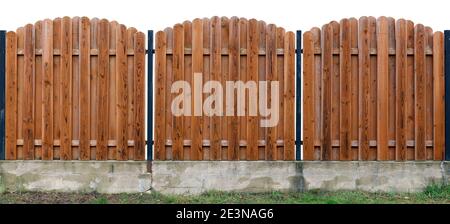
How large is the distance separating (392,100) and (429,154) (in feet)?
3.43

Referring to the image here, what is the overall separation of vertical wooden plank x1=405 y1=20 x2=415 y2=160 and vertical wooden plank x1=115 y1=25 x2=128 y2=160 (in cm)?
440

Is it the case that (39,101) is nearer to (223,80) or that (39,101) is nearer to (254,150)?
(223,80)

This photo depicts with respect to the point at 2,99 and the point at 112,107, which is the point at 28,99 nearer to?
the point at 2,99

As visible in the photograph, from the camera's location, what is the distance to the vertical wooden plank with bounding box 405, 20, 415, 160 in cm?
902

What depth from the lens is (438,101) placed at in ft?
29.7

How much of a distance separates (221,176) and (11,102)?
353 centimetres

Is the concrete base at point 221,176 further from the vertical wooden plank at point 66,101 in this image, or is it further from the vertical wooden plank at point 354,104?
the vertical wooden plank at point 354,104

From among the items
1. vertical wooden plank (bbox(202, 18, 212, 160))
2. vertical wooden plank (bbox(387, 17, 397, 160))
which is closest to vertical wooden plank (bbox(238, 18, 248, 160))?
vertical wooden plank (bbox(202, 18, 212, 160))

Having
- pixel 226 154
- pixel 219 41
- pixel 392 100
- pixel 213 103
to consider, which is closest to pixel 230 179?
pixel 226 154

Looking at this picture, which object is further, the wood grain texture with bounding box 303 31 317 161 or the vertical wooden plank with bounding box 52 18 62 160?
the vertical wooden plank with bounding box 52 18 62 160

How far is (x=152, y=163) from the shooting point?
892 centimetres

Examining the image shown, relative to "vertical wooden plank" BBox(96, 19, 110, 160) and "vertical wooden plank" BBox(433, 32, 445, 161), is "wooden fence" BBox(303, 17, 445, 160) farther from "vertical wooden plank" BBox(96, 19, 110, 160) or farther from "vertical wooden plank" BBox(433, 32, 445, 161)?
"vertical wooden plank" BBox(96, 19, 110, 160)

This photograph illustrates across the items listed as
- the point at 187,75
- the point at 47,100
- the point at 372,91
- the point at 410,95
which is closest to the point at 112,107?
the point at 47,100

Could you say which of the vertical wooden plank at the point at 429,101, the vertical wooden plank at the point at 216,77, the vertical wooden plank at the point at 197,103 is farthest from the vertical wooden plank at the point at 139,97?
the vertical wooden plank at the point at 429,101
